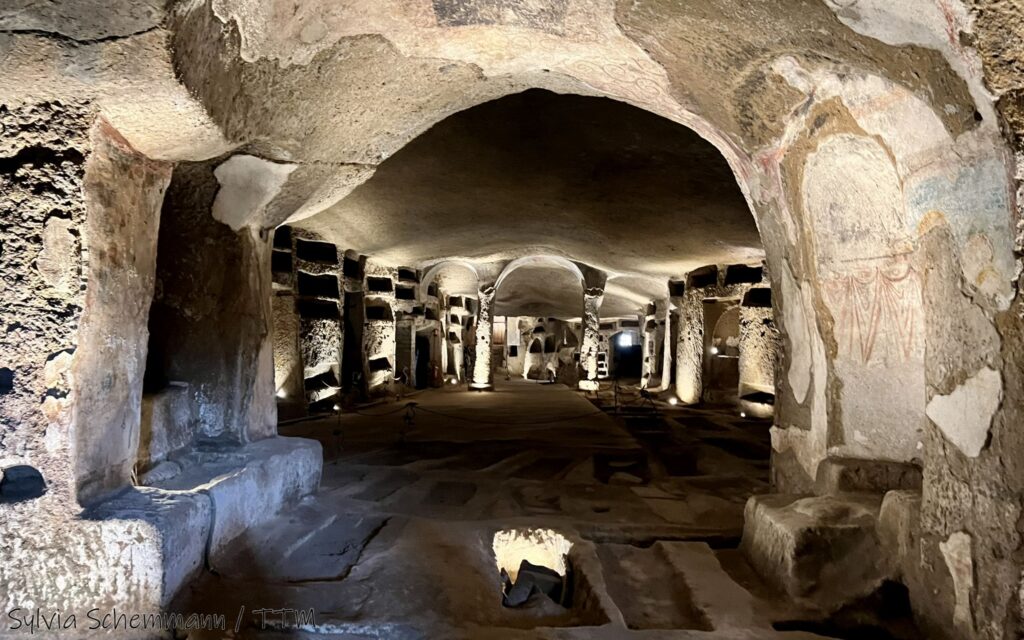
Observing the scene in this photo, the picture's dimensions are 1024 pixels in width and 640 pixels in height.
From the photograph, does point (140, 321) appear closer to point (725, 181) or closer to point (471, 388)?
point (725, 181)

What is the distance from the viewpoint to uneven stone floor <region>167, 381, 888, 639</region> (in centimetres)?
244

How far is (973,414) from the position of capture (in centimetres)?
189

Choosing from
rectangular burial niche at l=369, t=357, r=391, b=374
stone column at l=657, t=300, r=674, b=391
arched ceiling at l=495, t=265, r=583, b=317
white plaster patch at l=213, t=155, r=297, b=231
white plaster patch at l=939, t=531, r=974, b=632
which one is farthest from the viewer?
arched ceiling at l=495, t=265, r=583, b=317

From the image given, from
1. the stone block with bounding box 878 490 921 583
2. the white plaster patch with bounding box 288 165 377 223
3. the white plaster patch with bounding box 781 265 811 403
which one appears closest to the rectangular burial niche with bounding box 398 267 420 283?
the white plaster patch with bounding box 288 165 377 223

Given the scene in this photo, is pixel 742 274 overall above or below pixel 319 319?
above

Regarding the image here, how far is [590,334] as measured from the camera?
1438cm

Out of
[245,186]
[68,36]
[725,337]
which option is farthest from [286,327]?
[725,337]

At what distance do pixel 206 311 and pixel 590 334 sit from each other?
455 inches

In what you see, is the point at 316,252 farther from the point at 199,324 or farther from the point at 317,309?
the point at 199,324

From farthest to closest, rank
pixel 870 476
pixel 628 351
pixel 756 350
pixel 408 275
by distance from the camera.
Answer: pixel 628 351 → pixel 408 275 → pixel 756 350 → pixel 870 476

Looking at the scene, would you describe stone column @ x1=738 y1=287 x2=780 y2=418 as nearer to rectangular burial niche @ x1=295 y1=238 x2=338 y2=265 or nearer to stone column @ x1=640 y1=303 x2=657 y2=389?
stone column @ x1=640 y1=303 x2=657 y2=389

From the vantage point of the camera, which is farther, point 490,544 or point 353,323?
point 353,323

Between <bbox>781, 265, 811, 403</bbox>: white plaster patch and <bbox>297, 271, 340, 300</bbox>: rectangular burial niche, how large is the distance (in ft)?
24.4

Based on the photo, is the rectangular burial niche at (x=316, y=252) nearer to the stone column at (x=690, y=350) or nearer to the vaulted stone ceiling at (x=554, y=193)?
the vaulted stone ceiling at (x=554, y=193)
